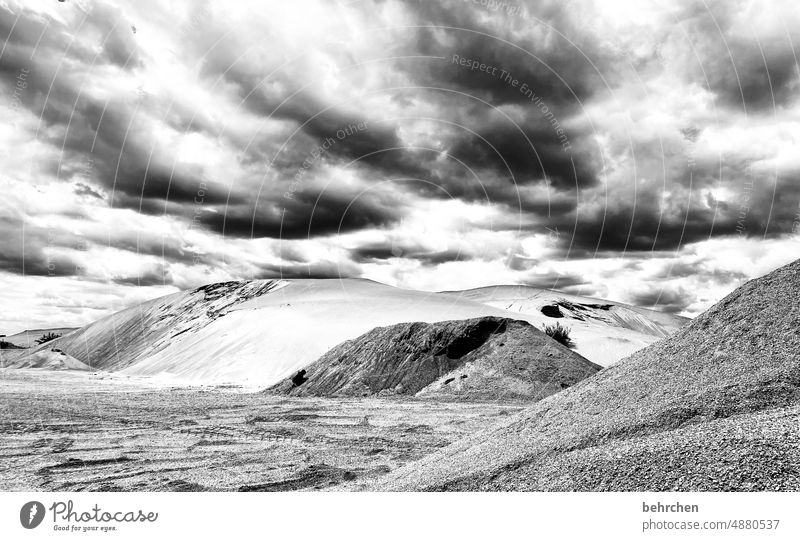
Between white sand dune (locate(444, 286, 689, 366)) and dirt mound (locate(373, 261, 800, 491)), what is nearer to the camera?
dirt mound (locate(373, 261, 800, 491))

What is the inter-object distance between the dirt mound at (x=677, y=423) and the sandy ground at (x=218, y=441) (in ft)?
10.7

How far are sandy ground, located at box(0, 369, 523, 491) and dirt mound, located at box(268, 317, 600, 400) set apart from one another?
322 centimetres

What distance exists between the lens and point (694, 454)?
21.8 feet

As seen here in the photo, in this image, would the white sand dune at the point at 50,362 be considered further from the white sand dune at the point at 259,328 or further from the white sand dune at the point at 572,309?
the white sand dune at the point at 572,309

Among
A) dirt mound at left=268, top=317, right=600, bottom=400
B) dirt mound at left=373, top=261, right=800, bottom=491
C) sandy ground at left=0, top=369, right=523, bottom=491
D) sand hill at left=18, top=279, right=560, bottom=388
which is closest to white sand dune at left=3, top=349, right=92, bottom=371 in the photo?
sand hill at left=18, top=279, right=560, bottom=388

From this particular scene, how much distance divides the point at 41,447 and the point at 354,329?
44.8 metres

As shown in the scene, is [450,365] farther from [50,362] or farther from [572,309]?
[572,309]

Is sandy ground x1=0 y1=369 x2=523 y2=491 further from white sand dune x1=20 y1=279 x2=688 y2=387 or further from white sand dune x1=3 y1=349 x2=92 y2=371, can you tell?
white sand dune x1=3 y1=349 x2=92 y2=371

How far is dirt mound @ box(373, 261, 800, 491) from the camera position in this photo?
21.3 ft

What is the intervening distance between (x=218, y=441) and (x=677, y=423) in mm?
12467

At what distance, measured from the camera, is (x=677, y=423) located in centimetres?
800

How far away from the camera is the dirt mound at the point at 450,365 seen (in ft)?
98.1

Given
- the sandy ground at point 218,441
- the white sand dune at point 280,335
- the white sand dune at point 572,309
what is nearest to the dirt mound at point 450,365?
the sandy ground at point 218,441

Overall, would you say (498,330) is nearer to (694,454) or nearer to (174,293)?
(694,454)
